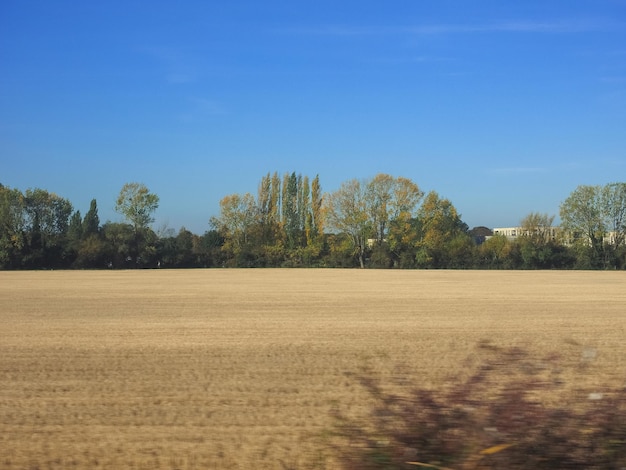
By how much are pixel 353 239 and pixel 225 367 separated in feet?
225

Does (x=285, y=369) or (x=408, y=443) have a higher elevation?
(x=408, y=443)

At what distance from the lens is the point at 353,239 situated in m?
80.6

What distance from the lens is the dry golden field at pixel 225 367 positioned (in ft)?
22.9

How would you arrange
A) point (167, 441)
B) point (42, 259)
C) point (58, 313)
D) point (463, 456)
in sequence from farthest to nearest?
point (42, 259) < point (58, 313) < point (167, 441) < point (463, 456)

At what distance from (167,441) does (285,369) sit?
16.0 ft

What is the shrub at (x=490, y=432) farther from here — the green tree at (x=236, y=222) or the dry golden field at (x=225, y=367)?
the green tree at (x=236, y=222)

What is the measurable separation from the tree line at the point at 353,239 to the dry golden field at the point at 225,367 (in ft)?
168

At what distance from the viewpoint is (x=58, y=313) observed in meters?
24.0

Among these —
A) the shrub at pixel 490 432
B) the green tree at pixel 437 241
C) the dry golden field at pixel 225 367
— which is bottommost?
the dry golden field at pixel 225 367

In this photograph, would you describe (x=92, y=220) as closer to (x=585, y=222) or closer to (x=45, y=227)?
(x=45, y=227)

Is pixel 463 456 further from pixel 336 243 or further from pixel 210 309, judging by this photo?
pixel 336 243

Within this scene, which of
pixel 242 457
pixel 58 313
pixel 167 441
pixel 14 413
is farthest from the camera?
pixel 58 313

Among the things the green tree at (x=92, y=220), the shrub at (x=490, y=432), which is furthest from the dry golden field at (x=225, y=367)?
the green tree at (x=92, y=220)

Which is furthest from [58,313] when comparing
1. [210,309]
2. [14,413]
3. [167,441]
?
[167,441]
